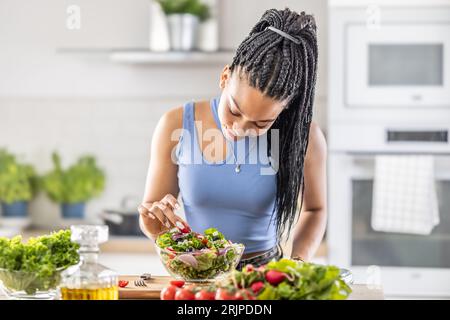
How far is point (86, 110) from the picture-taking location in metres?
3.26

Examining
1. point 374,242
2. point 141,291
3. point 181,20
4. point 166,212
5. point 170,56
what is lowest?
point 374,242

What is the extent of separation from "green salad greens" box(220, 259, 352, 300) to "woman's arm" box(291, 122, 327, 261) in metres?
0.67

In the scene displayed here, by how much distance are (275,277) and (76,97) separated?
7.46 feet

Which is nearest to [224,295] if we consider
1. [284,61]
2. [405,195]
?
[284,61]

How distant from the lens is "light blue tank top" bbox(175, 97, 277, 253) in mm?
1759

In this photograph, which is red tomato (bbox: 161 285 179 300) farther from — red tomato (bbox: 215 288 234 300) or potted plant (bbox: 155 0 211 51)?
potted plant (bbox: 155 0 211 51)

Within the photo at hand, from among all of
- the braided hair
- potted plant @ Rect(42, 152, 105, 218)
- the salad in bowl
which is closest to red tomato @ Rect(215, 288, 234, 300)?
the salad in bowl

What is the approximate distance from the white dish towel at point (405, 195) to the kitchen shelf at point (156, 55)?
2.56 feet

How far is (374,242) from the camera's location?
283 cm

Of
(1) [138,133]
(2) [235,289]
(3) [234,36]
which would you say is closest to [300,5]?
(3) [234,36]

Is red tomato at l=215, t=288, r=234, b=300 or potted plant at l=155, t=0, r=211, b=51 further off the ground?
potted plant at l=155, t=0, r=211, b=51

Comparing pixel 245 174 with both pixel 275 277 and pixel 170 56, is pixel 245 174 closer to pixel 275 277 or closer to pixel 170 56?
pixel 275 277

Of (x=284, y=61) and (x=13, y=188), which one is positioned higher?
(x=284, y=61)

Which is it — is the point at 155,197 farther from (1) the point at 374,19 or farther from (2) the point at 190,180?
(1) the point at 374,19
